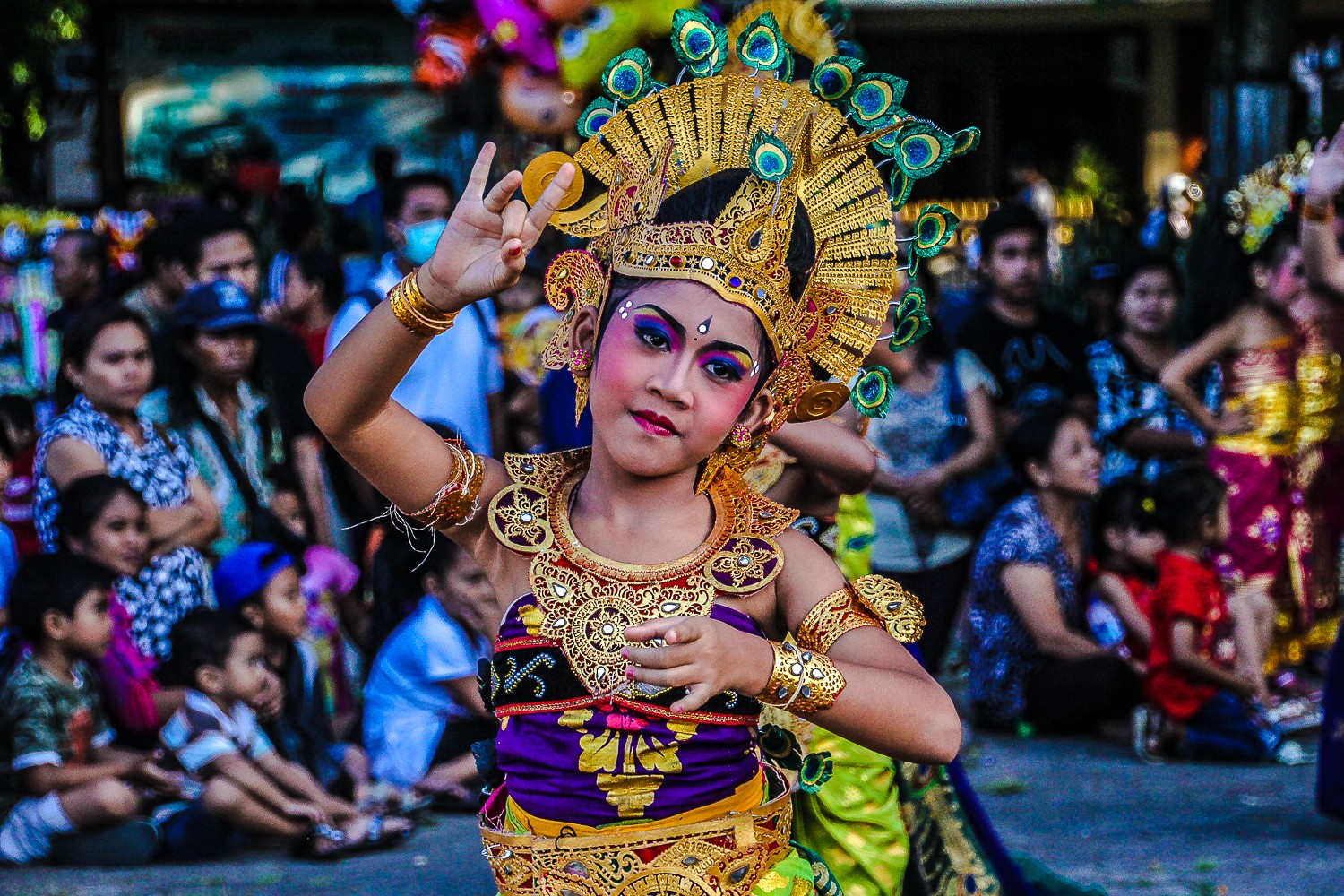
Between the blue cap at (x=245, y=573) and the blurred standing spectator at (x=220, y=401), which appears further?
the blurred standing spectator at (x=220, y=401)

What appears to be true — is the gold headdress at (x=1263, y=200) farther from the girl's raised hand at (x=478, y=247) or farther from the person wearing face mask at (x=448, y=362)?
the girl's raised hand at (x=478, y=247)

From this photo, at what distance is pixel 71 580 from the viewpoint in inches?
189

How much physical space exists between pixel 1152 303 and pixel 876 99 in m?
4.94

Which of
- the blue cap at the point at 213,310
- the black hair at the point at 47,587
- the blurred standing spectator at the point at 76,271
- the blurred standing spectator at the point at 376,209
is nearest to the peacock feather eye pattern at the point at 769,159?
the black hair at the point at 47,587

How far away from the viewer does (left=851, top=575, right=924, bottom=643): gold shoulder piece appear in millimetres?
2438

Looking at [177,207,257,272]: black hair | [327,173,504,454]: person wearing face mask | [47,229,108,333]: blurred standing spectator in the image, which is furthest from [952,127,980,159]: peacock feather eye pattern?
[47,229,108,333]: blurred standing spectator

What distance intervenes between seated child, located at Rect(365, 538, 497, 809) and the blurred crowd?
1 centimetres

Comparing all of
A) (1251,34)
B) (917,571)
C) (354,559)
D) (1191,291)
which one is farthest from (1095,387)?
(354,559)

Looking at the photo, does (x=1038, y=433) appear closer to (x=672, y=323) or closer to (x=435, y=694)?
(x=435, y=694)

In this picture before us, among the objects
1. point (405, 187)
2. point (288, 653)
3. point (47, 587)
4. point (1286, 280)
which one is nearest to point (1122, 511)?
point (1286, 280)

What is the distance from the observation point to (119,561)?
5.05 meters

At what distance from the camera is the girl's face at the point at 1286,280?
22.3 feet

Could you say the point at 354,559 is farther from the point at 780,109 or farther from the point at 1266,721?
the point at 780,109

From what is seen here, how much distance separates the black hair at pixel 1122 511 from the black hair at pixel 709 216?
4.24m
